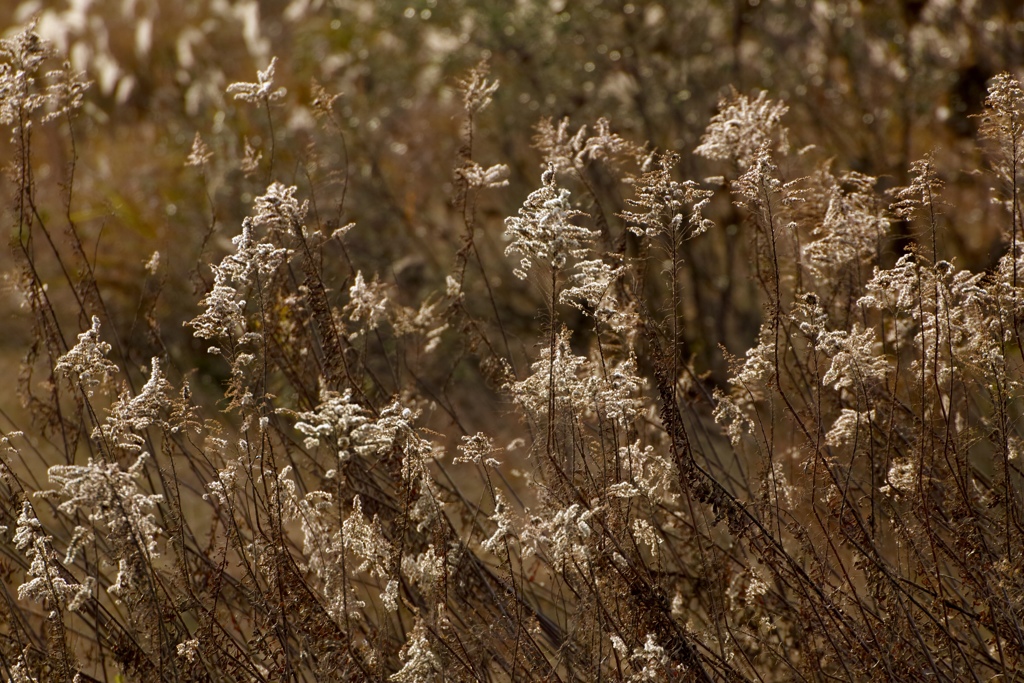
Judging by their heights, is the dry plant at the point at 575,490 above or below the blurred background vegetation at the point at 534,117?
below

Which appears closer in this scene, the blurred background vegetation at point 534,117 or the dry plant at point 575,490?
the dry plant at point 575,490

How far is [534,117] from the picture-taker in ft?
27.5

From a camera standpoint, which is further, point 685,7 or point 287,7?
point 287,7

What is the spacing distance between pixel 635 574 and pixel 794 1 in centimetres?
734

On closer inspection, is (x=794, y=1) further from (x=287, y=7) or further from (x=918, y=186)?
(x=918, y=186)

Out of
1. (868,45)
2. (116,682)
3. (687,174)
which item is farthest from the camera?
(868,45)

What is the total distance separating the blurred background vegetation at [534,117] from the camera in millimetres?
8445

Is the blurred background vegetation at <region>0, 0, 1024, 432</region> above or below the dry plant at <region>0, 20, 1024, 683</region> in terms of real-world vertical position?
above

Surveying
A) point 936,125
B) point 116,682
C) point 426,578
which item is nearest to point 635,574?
point 426,578

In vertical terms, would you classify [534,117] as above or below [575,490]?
above

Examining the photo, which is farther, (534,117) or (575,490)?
(534,117)

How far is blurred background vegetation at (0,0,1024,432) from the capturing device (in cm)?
845

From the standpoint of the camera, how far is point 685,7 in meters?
8.73

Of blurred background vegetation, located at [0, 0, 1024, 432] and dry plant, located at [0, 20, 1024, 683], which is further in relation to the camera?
blurred background vegetation, located at [0, 0, 1024, 432]
